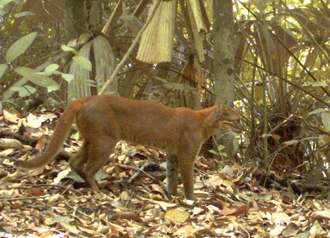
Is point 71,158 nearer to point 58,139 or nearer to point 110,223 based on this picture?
point 58,139

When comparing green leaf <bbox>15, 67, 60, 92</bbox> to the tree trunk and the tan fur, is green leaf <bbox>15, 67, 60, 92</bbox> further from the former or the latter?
the tree trunk

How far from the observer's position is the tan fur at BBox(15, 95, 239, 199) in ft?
14.1

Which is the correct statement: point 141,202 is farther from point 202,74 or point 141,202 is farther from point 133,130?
point 202,74

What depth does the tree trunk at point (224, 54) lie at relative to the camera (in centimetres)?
548

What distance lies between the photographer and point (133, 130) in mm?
4750

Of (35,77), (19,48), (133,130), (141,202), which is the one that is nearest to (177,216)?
(141,202)

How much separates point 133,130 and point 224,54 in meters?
1.36

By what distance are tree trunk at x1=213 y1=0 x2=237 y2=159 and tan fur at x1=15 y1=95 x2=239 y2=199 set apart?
316mm

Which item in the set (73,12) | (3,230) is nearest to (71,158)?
(3,230)

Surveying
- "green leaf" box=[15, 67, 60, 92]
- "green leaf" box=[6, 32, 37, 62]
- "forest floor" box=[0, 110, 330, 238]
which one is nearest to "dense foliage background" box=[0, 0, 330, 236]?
"forest floor" box=[0, 110, 330, 238]

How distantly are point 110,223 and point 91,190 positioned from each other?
0.73m

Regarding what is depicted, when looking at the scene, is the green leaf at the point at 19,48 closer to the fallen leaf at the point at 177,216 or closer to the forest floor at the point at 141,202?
the forest floor at the point at 141,202

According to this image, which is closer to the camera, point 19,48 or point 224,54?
point 19,48

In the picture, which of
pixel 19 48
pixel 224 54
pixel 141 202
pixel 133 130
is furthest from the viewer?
pixel 224 54
